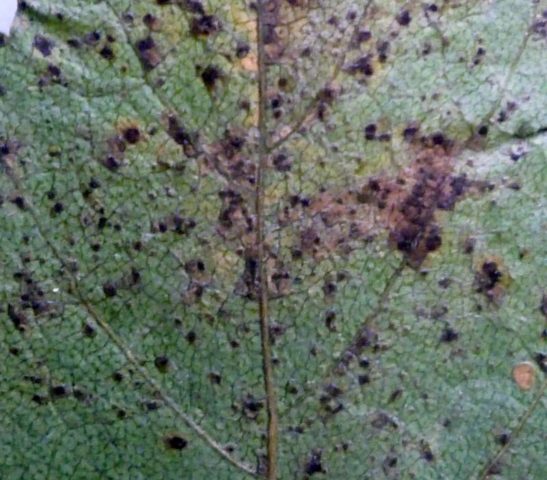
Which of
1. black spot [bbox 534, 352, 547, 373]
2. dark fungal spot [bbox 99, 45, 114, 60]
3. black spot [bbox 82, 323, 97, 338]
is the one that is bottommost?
black spot [bbox 82, 323, 97, 338]

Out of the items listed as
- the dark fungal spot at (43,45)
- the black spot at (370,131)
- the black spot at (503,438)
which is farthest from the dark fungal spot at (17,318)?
the black spot at (503,438)

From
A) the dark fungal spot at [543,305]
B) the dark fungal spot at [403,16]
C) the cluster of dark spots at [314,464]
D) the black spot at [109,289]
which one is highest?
the dark fungal spot at [403,16]

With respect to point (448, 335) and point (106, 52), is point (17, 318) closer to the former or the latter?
point (106, 52)

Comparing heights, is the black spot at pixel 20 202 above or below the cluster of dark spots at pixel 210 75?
below

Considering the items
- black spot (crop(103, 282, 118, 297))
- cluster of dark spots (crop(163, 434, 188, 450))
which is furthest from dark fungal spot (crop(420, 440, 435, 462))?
black spot (crop(103, 282, 118, 297))

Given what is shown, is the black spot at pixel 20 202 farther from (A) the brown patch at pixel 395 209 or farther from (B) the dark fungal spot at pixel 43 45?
(A) the brown patch at pixel 395 209

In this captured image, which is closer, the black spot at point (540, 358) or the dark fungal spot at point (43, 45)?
the dark fungal spot at point (43, 45)

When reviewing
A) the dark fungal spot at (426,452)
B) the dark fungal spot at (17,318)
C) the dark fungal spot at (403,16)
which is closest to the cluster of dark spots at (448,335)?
the dark fungal spot at (426,452)

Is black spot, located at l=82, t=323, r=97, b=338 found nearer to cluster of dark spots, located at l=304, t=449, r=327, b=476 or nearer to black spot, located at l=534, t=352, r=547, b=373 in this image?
cluster of dark spots, located at l=304, t=449, r=327, b=476
